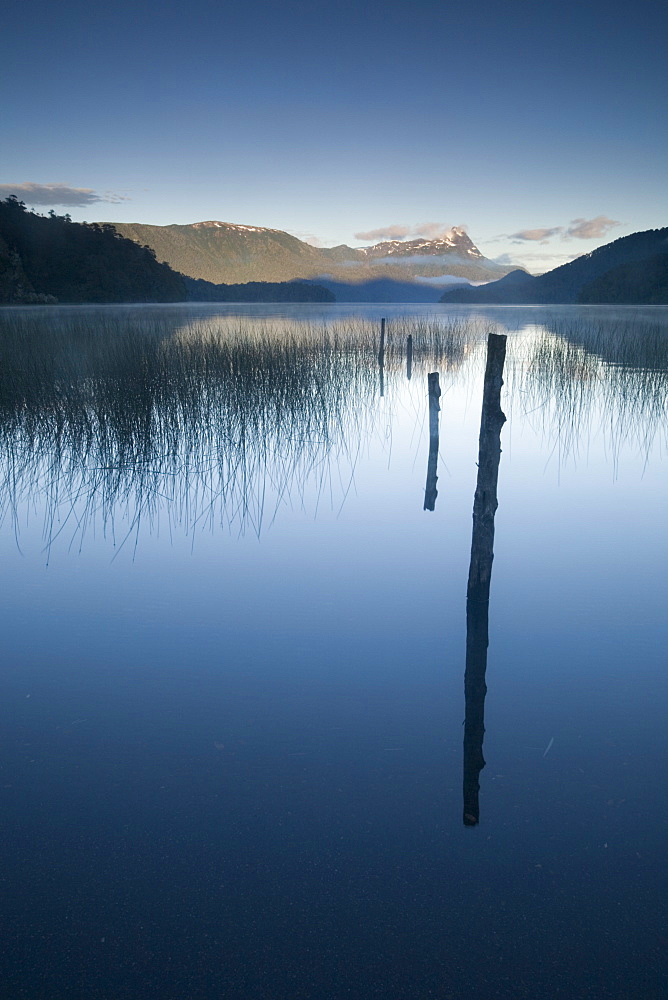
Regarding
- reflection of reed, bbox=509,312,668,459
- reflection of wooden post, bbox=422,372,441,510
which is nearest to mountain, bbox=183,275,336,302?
reflection of reed, bbox=509,312,668,459

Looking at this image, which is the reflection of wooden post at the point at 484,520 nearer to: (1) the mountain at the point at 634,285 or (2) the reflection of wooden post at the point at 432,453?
(2) the reflection of wooden post at the point at 432,453

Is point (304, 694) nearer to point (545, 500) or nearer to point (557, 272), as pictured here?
point (545, 500)

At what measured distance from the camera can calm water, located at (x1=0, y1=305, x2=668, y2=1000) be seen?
1716 mm

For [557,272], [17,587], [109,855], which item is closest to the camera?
[109,855]

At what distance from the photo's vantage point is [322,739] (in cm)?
270

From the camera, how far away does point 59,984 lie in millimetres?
1619

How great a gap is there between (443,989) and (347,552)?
11.8ft

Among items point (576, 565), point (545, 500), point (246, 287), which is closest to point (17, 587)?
point (576, 565)

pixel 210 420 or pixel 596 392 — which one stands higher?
pixel 596 392

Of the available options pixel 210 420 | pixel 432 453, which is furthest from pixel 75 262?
pixel 432 453

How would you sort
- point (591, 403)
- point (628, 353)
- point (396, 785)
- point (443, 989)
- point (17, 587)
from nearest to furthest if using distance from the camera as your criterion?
point (443, 989)
point (396, 785)
point (17, 587)
point (591, 403)
point (628, 353)

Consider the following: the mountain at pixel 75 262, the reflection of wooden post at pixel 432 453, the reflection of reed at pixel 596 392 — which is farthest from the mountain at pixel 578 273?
the reflection of wooden post at pixel 432 453

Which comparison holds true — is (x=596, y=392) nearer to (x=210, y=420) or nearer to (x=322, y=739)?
(x=210, y=420)

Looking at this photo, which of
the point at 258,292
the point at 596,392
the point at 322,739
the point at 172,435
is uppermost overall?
Answer: the point at 258,292
